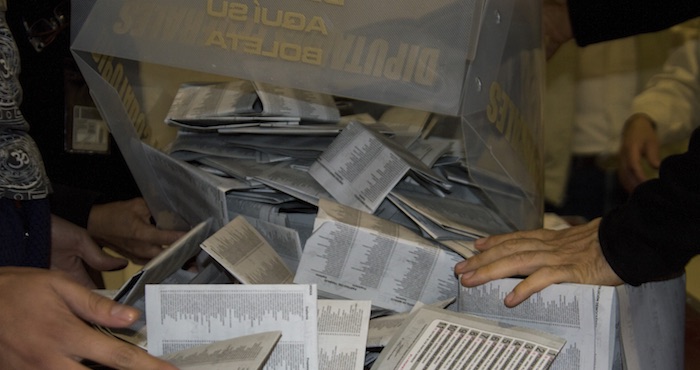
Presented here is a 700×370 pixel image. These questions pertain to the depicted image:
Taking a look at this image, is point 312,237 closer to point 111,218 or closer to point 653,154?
point 111,218

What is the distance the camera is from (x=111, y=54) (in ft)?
2.27

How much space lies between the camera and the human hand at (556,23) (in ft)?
3.36

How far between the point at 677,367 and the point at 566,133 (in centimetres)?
119

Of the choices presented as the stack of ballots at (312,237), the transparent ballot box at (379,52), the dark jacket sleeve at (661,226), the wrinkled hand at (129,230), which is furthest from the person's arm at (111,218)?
the dark jacket sleeve at (661,226)

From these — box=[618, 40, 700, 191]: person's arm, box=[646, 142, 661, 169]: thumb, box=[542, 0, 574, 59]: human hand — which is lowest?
box=[646, 142, 661, 169]: thumb

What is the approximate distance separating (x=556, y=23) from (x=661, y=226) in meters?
0.49

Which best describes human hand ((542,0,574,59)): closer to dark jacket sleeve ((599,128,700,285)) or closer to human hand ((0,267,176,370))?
dark jacket sleeve ((599,128,700,285))

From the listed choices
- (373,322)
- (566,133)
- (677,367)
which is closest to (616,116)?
(566,133)

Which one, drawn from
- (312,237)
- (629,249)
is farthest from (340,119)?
(629,249)

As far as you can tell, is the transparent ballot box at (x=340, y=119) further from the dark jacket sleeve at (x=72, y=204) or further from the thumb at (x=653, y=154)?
the thumb at (x=653, y=154)

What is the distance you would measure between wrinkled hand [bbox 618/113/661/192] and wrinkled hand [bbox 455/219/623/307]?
902mm

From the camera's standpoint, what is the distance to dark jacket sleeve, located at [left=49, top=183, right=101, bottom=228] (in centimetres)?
102

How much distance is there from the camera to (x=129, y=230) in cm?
99

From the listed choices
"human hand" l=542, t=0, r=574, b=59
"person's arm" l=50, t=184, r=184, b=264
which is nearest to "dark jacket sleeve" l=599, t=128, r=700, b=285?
"human hand" l=542, t=0, r=574, b=59
